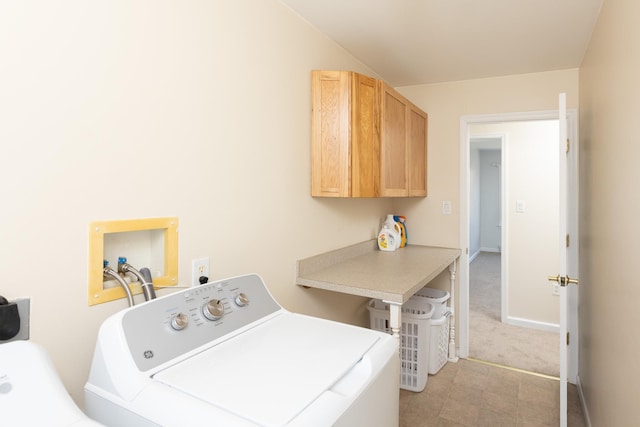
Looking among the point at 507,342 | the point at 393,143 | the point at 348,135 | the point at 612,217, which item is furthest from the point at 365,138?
the point at 507,342

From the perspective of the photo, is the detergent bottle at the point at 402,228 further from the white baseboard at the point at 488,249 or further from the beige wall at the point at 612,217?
the white baseboard at the point at 488,249

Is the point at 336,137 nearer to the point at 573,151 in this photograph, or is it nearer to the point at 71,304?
the point at 71,304

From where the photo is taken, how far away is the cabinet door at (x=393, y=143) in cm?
224

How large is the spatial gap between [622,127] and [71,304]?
199 cm

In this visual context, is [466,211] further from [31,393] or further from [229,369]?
[31,393]

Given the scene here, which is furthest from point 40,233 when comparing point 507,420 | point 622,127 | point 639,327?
point 507,420

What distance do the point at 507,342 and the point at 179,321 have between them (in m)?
3.19

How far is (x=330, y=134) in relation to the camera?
2.04 metres

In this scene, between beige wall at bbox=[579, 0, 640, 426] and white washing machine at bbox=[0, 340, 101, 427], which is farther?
beige wall at bbox=[579, 0, 640, 426]

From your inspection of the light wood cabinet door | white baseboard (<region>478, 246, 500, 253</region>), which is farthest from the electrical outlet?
white baseboard (<region>478, 246, 500, 253</region>)

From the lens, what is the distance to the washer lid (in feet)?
2.66

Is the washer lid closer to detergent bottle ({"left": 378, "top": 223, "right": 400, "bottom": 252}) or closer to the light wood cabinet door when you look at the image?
the light wood cabinet door

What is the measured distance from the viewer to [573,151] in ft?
8.71

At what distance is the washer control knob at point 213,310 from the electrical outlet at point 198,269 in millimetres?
223
